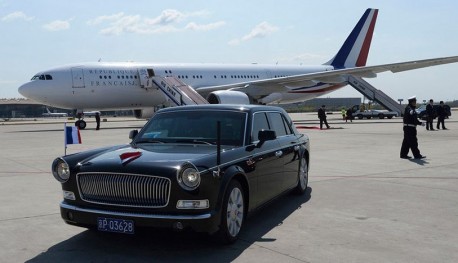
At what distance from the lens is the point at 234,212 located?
206 inches

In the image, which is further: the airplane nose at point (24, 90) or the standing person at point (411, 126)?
the airplane nose at point (24, 90)

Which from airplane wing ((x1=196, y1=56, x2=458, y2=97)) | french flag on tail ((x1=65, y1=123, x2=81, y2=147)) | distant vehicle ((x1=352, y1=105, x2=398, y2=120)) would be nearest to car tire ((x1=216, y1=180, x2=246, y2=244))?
french flag on tail ((x1=65, y1=123, x2=81, y2=147))

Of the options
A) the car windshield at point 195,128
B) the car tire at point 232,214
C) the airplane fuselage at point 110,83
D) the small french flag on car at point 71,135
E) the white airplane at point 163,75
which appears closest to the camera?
the car tire at point 232,214

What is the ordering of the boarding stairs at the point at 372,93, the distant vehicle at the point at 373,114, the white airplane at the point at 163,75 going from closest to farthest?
1. the white airplane at the point at 163,75
2. the boarding stairs at the point at 372,93
3. the distant vehicle at the point at 373,114

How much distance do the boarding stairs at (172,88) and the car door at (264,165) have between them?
22.3 meters

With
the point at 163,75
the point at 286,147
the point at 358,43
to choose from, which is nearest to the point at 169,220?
the point at 286,147

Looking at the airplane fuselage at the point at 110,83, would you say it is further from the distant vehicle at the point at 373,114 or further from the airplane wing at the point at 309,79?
the distant vehicle at the point at 373,114

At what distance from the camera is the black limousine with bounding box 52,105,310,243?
4703mm

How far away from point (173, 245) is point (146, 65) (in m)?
26.8

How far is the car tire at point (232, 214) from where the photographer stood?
4.95 meters

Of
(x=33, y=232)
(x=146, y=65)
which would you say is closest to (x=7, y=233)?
(x=33, y=232)

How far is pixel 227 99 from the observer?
90.2 feet

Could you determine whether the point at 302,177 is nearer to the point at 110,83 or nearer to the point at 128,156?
the point at 128,156

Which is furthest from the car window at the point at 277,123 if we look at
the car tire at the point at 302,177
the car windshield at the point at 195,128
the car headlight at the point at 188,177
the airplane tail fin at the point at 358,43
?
the airplane tail fin at the point at 358,43
